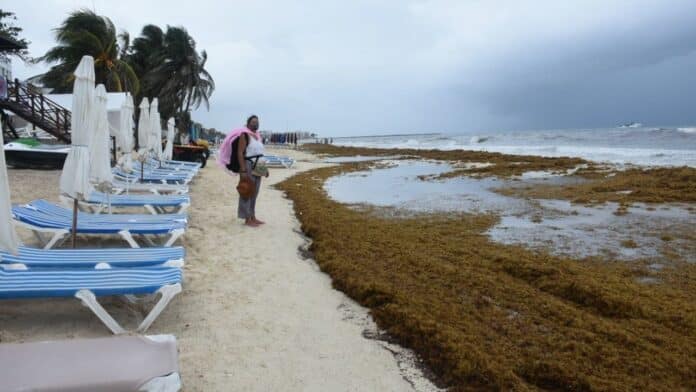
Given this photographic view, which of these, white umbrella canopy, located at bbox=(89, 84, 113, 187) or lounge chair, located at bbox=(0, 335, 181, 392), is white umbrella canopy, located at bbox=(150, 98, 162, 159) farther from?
lounge chair, located at bbox=(0, 335, 181, 392)

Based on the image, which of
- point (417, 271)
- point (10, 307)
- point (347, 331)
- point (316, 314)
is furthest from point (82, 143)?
point (417, 271)

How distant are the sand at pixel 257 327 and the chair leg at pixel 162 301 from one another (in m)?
0.09

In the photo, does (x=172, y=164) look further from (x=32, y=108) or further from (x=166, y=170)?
(x=32, y=108)

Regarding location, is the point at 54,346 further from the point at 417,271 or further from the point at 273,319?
the point at 417,271

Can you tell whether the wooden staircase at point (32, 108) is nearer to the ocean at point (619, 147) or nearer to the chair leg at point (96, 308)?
the chair leg at point (96, 308)

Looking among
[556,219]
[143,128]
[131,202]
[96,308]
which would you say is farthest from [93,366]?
[143,128]

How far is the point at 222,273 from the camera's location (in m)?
4.78

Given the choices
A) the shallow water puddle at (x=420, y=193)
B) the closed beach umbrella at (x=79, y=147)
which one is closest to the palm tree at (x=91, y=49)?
the shallow water puddle at (x=420, y=193)

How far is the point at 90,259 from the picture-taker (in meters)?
3.83

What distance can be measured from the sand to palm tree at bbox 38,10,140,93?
21225 mm

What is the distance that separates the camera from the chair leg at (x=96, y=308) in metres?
3.01

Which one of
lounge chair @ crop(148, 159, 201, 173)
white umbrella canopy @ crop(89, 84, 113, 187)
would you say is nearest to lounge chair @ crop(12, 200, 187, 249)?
white umbrella canopy @ crop(89, 84, 113, 187)

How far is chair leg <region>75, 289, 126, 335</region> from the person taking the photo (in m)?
3.01

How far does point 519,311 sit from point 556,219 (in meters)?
5.40
